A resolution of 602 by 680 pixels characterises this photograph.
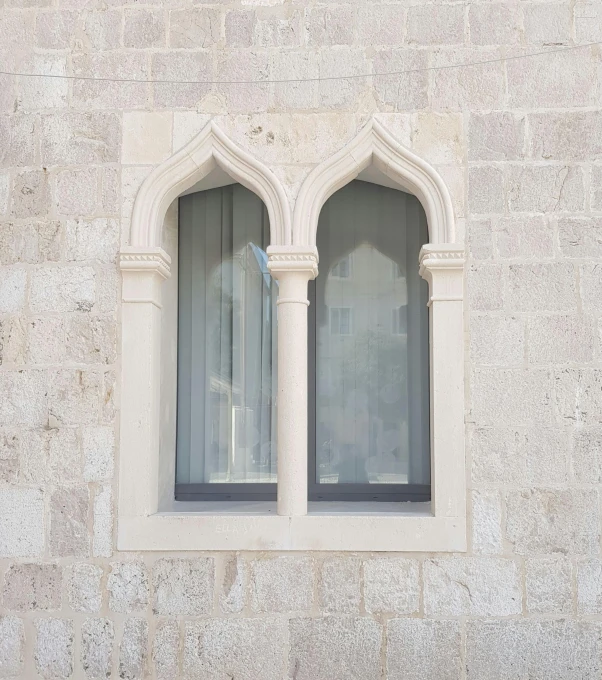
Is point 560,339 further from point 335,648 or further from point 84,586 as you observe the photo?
point 84,586

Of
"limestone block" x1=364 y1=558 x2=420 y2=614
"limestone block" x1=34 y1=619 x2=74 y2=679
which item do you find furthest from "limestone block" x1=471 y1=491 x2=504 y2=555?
"limestone block" x1=34 y1=619 x2=74 y2=679

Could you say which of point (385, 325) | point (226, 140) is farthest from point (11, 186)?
point (385, 325)

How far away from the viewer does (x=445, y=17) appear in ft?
12.1

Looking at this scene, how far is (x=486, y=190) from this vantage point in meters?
3.60

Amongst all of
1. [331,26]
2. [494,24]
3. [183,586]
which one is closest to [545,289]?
[494,24]

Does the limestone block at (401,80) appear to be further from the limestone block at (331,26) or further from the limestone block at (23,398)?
the limestone block at (23,398)

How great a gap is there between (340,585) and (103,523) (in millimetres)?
1148

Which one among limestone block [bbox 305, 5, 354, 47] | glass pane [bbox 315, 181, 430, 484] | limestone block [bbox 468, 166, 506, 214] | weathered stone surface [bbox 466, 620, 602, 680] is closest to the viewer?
weathered stone surface [bbox 466, 620, 602, 680]

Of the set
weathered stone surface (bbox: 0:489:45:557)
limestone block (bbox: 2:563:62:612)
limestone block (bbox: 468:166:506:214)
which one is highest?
limestone block (bbox: 468:166:506:214)

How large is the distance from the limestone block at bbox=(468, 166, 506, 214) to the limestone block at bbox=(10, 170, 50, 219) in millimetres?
2075

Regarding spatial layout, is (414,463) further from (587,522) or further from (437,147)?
(437,147)

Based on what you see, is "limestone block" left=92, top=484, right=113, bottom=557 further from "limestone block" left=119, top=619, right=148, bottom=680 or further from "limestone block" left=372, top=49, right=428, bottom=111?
"limestone block" left=372, top=49, right=428, bottom=111

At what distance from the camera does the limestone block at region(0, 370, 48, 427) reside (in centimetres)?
360

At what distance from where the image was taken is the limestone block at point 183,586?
3.49 m
